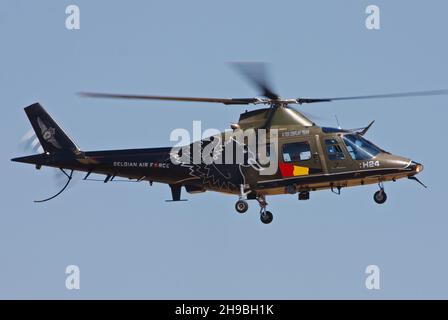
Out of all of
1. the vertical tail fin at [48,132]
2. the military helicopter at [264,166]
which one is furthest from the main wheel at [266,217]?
the vertical tail fin at [48,132]

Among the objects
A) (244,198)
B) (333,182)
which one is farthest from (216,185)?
(333,182)

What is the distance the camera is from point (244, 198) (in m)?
34.2

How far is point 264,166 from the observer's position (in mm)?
34062

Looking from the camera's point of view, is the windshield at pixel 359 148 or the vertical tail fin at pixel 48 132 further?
the vertical tail fin at pixel 48 132

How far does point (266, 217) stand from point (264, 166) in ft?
5.18

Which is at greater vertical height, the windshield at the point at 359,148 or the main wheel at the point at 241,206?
the windshield at the point at 359,148

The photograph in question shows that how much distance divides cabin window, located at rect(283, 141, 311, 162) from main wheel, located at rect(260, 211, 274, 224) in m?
1.78

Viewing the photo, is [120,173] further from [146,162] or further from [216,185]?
[216,185]

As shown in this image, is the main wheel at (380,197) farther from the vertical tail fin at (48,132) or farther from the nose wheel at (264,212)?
the vertical tail fin at (48,132)

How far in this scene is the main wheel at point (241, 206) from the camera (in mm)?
33938

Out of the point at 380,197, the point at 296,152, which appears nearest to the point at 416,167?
the point at 380,197

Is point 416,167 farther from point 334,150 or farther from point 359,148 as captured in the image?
point 334,150

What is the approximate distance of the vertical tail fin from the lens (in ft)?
118

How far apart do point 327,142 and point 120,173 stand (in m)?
6.67
